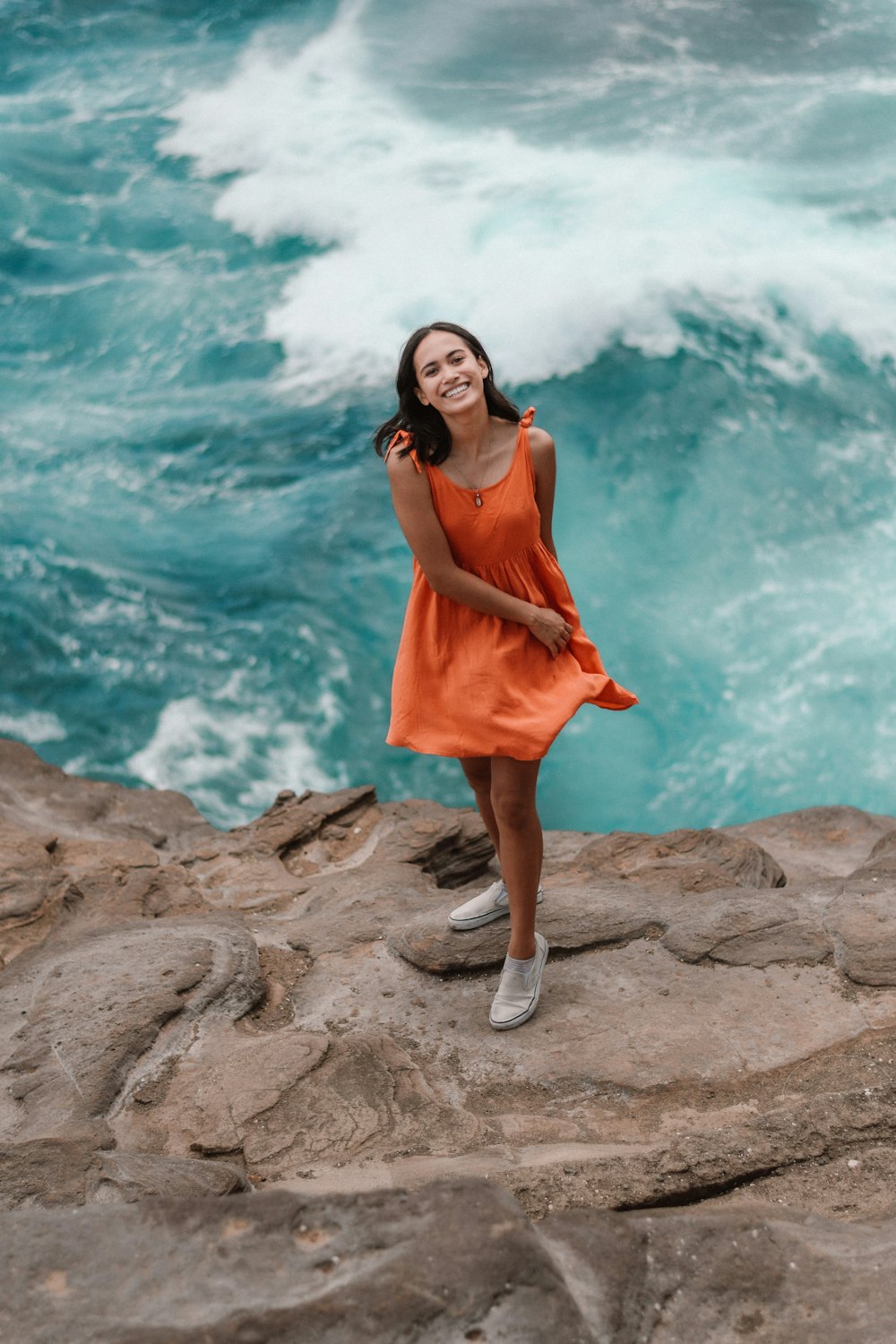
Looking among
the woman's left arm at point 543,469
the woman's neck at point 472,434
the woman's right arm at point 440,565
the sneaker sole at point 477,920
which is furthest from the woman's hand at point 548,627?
the sneaker sole at point 477,920

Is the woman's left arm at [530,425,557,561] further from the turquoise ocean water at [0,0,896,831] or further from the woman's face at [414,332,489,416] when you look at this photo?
the turquoise ocean water at [0,0,896,831]

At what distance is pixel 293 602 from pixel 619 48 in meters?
9.82

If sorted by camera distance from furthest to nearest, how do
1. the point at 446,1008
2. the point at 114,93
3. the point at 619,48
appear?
the point at 114,93
the point at 619,48
the point at 446,1008

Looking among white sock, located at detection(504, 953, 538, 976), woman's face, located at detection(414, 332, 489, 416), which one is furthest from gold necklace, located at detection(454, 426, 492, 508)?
white sock, located at detection(504, 953, 538, 976)

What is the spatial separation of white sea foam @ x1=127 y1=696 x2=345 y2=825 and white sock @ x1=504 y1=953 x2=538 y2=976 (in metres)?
4.42

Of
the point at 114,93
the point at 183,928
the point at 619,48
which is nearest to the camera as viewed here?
the point at 183,928

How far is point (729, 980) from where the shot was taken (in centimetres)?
299

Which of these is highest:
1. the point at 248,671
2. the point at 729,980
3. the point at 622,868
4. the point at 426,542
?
the point at 426,542

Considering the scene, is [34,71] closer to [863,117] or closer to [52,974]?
[863,117]

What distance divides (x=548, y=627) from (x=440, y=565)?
280mm

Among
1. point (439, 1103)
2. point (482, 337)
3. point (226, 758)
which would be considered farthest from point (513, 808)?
point (482, 337)

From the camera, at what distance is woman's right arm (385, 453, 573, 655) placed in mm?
2486

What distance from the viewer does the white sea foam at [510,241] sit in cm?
1011

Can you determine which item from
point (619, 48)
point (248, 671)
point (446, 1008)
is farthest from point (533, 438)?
point (619, 48)
